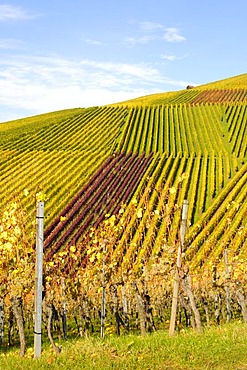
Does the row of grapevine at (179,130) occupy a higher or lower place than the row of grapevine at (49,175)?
higher

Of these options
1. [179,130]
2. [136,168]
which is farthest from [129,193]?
[179,130]

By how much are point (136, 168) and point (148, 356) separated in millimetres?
41824

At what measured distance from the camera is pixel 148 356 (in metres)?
7.51

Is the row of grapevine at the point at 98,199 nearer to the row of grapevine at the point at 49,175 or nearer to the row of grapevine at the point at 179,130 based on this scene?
the row of grapevine at the point at 49,175

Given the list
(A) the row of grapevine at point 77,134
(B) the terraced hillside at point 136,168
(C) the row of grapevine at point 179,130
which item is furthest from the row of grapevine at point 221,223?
(A) the row of grapevine at point 77,134

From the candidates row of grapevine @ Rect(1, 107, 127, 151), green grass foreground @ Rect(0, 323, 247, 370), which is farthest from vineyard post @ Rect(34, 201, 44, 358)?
row of grapevine @ Rect(1, 107, 127, 151)

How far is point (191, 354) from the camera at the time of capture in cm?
766

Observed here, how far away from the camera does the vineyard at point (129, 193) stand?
17.2 m

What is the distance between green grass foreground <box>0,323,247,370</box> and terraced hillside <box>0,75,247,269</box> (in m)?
8.34

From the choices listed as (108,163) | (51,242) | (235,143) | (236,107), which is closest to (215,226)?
(51,242)

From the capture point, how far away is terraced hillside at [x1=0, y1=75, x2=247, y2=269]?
111ft

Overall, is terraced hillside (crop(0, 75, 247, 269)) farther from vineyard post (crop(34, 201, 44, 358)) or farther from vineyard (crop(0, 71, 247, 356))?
vineyard post (crop(34, 201, 44, 358))

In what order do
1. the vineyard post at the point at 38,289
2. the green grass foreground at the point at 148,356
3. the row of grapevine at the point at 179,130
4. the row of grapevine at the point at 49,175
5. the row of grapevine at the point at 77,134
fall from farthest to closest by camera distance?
the row of grapevine at the point at 179,130 → the row of grapevine at the point at 77,134 → the row of grapevine at the point at 49,175 → the vineyard post at the point at 38,289 → the green grass foreground at the point at 148,356

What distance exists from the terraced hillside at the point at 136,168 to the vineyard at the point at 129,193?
5.2 inches
